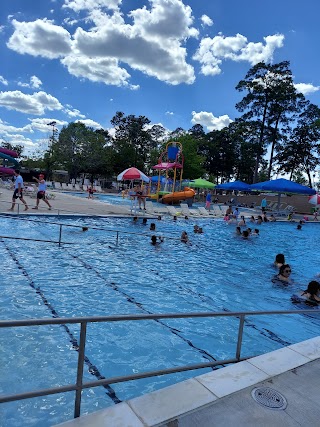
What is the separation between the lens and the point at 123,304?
608cm

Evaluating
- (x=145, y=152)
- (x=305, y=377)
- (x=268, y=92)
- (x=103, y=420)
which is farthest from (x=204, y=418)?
(x=145, y=152)

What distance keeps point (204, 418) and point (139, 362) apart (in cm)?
204

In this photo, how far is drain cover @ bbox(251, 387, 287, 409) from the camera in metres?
2.60

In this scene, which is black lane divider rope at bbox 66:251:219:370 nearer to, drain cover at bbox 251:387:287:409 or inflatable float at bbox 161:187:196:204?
drain cover at bbox 251:387:287:409

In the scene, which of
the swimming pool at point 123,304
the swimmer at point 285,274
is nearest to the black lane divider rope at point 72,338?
the swimming pool at point 123,304

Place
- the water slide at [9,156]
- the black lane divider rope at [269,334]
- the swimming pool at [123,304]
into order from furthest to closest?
the water slide at [9,156]
the black lane divider rope at [269,334]
the swimming pool at [123,304]

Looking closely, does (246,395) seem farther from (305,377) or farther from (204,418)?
(305,377)

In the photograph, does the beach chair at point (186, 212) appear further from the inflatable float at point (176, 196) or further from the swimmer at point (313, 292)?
the swimmer at point (313, 292)

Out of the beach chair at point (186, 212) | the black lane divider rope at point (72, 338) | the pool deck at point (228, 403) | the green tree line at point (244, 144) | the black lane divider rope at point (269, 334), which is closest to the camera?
the pool deck at point (228, 403)

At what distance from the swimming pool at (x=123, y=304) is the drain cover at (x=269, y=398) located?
1370 mm

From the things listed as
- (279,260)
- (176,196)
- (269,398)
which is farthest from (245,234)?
(176,196)

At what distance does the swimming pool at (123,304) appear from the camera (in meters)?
3.73

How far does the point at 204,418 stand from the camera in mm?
2365

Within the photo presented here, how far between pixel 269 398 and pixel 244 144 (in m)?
47.4
